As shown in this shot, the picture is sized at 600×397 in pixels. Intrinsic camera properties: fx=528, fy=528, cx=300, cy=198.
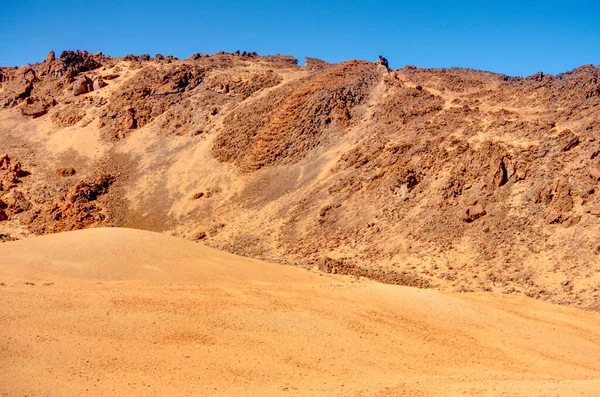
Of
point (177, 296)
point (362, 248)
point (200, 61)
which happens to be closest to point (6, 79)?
point (200, 61)

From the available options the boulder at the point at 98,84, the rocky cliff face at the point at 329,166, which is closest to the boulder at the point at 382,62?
the rocky cliff face at the point at 329,166

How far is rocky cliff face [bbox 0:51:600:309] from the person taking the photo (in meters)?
21.7

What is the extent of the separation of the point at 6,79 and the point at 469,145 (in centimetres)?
4802

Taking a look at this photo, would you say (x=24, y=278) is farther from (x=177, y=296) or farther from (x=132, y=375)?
(x=132, y=375)

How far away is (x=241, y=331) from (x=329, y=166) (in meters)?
20.2

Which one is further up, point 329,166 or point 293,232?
point 329,166

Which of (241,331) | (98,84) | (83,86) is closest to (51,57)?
(83,86)

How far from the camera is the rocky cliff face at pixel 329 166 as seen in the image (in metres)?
21.7

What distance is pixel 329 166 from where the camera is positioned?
1248 inches

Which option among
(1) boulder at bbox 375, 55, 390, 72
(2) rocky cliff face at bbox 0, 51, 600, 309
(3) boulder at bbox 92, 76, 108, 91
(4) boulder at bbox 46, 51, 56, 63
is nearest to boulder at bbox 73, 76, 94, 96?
(2) rocky cliff face at bbox 0, 51, 600, 309

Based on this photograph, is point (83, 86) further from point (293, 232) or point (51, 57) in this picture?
point (293, 232)

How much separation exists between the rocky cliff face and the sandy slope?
13.3 ft

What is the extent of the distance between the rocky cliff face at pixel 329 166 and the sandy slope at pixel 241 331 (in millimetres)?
4048

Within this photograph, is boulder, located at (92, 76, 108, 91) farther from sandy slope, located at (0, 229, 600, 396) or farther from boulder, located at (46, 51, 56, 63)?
sandy slope, located at (0, 229, 600, 396)
